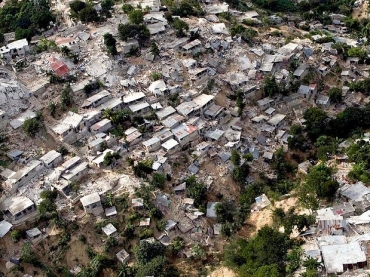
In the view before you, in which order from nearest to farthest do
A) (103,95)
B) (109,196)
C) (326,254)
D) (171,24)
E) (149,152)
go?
(326,254) < (109,196) < (149,152) < (103,95) < (171,24)

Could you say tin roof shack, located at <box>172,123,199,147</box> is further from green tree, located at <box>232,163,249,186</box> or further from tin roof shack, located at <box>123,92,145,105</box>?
tin roof shack, located at <box>123,92,145,105</box>

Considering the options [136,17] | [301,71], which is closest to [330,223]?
[301,71]

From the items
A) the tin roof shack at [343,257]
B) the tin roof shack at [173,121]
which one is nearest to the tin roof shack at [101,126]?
the tin roof shack at [173,121]

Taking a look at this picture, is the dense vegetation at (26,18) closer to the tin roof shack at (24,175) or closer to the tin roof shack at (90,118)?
the tin roof shack at (90,118)

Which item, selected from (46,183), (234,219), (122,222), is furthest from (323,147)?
(46,183)

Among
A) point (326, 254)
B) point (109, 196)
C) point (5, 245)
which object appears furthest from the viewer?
point (109, 196)

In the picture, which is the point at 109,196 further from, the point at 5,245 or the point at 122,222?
the point at 5,245

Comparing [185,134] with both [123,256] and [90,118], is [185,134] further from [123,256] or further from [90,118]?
[123,256]
